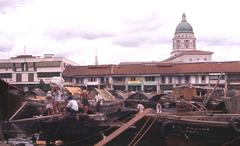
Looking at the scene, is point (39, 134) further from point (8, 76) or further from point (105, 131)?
point (8, 76)

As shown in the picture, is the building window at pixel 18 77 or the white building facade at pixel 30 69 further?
the building window at pixel 18 77

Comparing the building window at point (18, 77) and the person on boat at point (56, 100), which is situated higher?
Answer: the building window at point (18, 77)

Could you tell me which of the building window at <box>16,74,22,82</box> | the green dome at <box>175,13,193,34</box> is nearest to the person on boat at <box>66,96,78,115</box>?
the building window at <box>16,74,22,82</box>

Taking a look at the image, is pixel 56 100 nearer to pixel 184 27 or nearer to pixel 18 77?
pixel 18 77

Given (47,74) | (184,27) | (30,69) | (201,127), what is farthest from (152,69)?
(184,27)

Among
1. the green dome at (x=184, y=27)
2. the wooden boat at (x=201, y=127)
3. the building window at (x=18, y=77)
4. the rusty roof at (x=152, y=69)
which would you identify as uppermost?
the green dome at (x=184, y=27)

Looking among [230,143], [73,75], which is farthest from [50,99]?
[73,75]

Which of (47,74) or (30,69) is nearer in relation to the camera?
(47,74)

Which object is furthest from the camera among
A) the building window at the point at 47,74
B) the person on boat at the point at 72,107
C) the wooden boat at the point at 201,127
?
the building window at the point at 47,74

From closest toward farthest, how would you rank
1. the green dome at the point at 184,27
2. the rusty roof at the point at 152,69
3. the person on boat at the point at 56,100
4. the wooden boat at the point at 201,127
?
the wooden boat at the point at 201,127, the person on boat at the point at 56,100, the rusty roof at the point at 152,69, the green dome at the point at 184,27

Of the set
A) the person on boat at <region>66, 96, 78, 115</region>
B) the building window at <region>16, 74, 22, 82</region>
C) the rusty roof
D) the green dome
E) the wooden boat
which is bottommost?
the wooden boat

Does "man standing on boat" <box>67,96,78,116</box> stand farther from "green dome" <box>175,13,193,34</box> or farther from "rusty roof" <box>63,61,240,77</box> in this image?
"green dome" <box>175,13,193,34</box>

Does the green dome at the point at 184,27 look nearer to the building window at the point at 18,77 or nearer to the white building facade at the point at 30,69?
the white building facade at the point at 30,69

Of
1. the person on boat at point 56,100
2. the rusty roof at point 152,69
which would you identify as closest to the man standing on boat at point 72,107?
the person on boat at point 56,100
